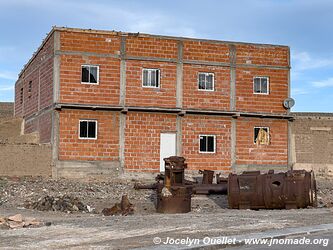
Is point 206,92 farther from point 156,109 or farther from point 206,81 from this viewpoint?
point 156,109

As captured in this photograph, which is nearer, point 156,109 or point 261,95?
point 156,109

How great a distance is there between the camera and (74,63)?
27.0 m

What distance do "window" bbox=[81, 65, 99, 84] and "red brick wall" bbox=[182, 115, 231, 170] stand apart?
4.90 metres

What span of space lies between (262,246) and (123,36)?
1932 centimetres

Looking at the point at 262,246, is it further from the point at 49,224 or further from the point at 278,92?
the point at 278,92

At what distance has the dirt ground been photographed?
10891mm

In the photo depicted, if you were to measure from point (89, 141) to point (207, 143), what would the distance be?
611 cm

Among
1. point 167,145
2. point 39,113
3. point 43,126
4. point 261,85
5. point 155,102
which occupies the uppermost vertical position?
point 261,85

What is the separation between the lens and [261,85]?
99.8ft

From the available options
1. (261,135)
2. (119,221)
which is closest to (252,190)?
(119,221)

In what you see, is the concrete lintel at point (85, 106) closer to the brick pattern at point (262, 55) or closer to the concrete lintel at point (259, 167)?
the concrete lintel at point (259, 167)

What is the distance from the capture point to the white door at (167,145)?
28.2 meters

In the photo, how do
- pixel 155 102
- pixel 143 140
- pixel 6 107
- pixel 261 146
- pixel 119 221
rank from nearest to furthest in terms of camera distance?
pixel 119 221, pixel 143 140, pixel 155 102, pixel 261 146, pixel 6 107

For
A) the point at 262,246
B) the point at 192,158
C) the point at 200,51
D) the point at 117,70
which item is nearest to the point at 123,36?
the point at 117,70
